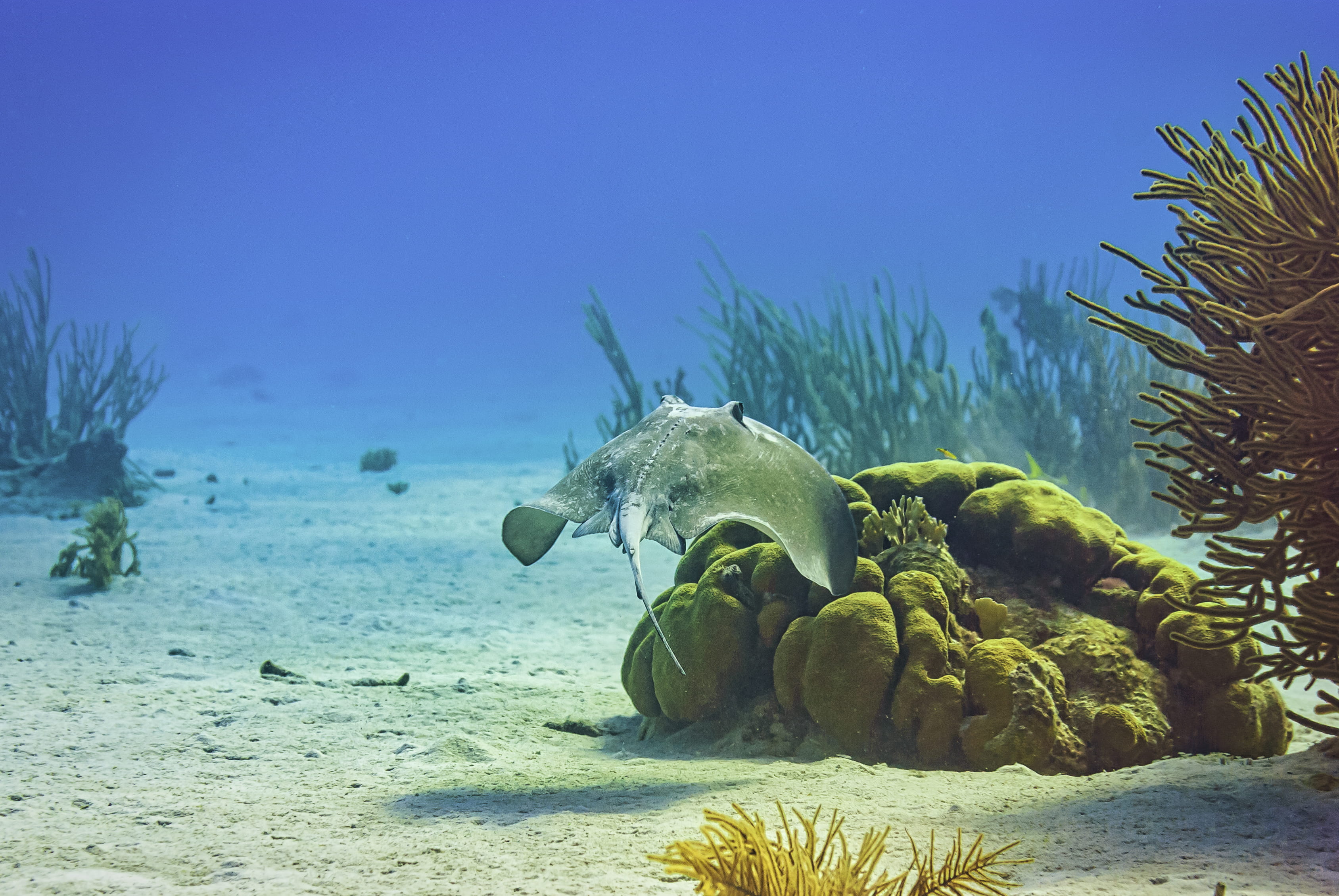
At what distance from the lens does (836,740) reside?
3525 millimetres

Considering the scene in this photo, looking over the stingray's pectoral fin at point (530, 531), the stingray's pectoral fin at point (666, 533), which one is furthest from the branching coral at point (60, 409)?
the stingray's pectoral fin at point (666, 533)

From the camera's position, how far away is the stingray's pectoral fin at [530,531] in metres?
3.76

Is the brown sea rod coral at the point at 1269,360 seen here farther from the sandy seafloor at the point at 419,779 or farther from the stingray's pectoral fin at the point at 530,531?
the stingray's pectoral fin at the point at 530,531

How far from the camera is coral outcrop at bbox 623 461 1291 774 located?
10.9ft

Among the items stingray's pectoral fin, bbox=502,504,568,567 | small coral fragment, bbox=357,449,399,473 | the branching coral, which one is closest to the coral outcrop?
stingray's pectoral fin, bbox=502,504,568,567

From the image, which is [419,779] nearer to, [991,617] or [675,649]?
[675,649]

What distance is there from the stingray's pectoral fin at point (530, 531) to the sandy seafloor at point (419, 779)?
111 cm

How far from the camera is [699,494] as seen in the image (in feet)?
10.3

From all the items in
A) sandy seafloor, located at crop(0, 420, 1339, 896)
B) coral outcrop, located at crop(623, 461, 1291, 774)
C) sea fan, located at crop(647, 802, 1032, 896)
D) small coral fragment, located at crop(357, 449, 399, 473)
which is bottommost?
sandy seafloor, located at crop(0, 420, 1339, 896)

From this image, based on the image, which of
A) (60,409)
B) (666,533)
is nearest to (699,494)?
(666,533)

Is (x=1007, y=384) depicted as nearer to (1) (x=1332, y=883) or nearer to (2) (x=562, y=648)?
(2) (x=562, y=648)

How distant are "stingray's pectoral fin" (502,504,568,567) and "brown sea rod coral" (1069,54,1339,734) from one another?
2.82 m

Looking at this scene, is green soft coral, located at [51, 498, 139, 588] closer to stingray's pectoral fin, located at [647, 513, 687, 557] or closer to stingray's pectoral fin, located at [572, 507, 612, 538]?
stingray's pectoral fin, located at [572, 507, 612, 538]

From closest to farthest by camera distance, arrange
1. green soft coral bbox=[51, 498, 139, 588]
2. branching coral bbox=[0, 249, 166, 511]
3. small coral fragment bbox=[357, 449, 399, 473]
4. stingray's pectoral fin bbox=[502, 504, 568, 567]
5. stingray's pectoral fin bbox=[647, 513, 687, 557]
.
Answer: stingray's pectoral fin bbox=[647, 513, 687, 557] < stingray's pectoral fin bbox=[502, 504, 568, 567] < green soft coral bbox=[51, 498, 139, 588] < branching coral bbox=[0, 249, 166, 511] < small coral fragment bbox=[357, 449, 399, 473]
